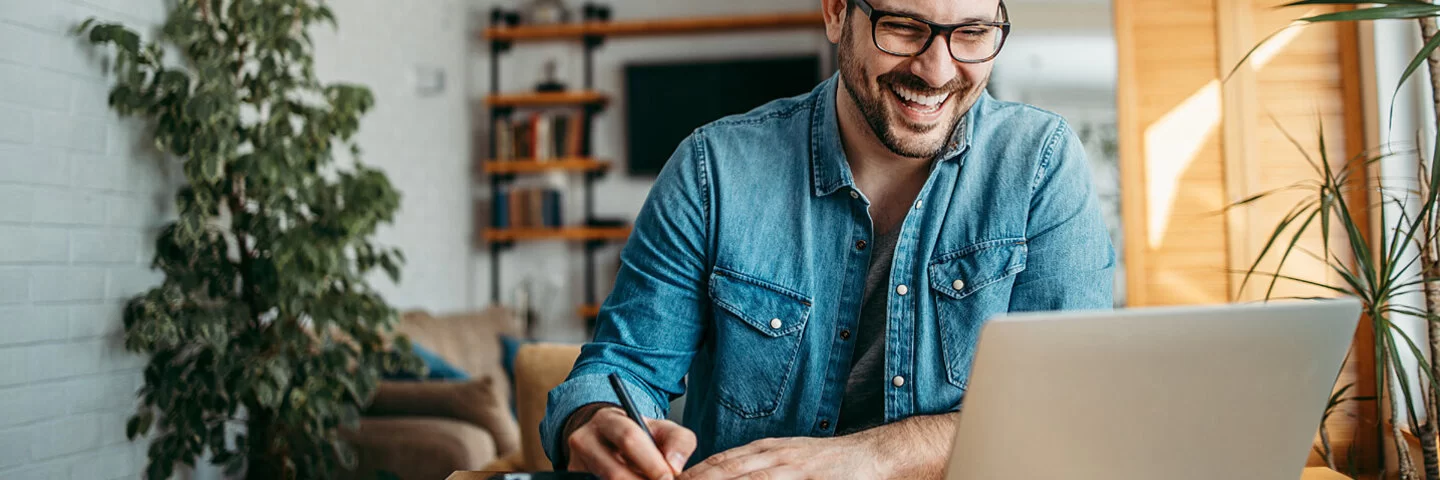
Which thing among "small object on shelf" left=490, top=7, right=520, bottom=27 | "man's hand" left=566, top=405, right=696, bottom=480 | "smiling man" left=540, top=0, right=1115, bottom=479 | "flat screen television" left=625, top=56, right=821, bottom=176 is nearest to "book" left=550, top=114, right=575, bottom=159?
"flat screen television" left=625, top=56, right=821, bottom=176

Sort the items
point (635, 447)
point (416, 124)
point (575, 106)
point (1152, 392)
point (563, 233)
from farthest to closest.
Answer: point (575, 106) < point (563, 233) < point (416, 124) < point (635, 447) < point (1152, 392)

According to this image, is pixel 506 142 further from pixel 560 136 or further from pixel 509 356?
pixel 509 356

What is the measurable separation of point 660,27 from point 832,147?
4.35 meters

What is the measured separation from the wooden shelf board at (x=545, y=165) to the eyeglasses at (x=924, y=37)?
437 centimetres

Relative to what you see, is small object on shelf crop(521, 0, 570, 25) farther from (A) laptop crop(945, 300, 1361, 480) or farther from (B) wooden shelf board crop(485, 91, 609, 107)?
(A) laptop crop(945, 300, 1361, 480)

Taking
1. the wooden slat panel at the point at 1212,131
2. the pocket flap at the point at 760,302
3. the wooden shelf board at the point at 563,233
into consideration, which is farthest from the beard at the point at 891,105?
the wooden shelf board at the point at 563,233

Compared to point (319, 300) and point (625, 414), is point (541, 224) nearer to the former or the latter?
point (319, 300)

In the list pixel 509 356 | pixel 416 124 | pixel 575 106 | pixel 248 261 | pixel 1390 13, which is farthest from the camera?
pixel 575 106

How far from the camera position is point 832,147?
128cm

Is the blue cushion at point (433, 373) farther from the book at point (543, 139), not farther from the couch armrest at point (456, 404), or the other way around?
the book at point (543, 139)

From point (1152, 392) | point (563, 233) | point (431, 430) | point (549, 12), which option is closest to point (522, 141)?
point (563, 233)

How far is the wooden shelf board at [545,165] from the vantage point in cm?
543

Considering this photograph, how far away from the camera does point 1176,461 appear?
749mm

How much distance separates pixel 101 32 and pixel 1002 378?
7.79 feet
